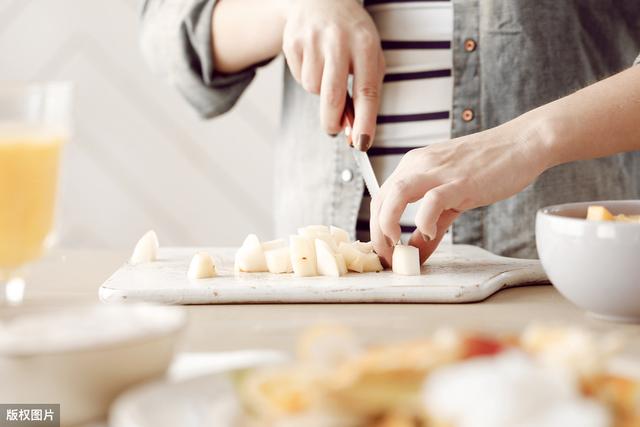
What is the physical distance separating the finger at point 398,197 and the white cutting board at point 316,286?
58mm

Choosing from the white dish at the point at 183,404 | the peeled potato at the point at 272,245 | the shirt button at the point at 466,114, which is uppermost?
the shirt button at the point at 466,114

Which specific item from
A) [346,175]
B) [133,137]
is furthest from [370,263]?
[133,137]

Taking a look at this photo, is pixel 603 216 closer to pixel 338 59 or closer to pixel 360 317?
pixel 360 317

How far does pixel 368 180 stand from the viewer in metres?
1.35

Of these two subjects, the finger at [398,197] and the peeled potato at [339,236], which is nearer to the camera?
the finger at [398,197]

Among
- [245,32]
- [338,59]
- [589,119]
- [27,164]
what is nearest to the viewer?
[27,164]

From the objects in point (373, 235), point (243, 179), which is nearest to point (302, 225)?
point (373, 235)

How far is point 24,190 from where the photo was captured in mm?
726

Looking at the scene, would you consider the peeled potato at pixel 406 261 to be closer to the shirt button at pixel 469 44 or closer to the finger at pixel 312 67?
the finger at pixel 312 67

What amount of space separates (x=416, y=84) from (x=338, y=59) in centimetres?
33

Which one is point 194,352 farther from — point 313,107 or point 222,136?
point 222,136

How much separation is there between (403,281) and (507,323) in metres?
0.16

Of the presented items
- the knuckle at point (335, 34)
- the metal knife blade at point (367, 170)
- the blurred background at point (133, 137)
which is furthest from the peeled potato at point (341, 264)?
the blurred background at point (133, 137)

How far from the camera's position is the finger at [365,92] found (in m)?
1.29
